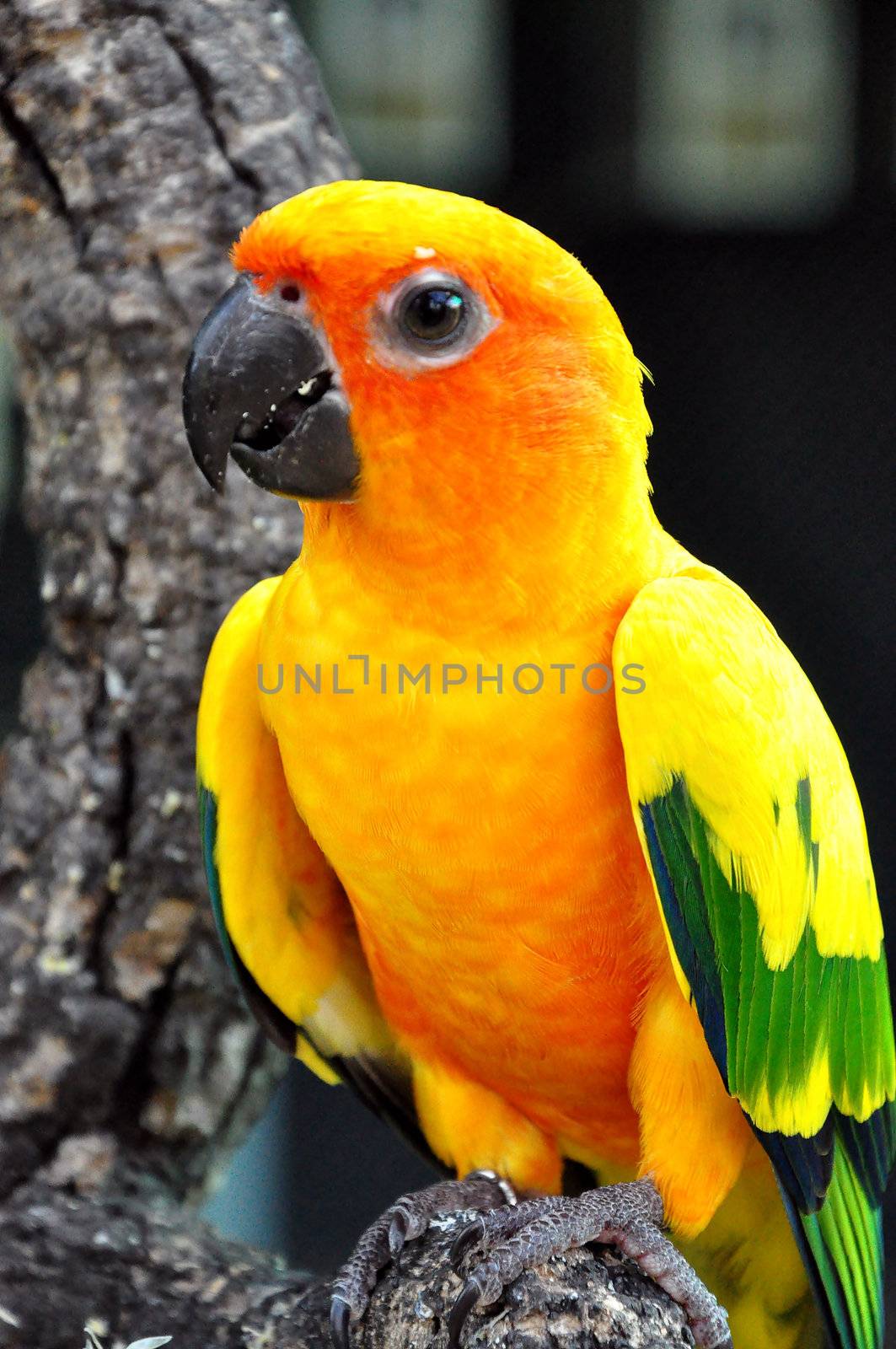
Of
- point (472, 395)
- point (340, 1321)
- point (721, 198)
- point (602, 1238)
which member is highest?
point (472, 395)

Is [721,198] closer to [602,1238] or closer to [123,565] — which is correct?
[123,565]

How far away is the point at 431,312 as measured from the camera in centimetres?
101

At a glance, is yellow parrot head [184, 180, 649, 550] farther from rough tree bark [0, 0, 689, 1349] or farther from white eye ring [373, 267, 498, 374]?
rough tree bark [0, 0, 689, 1349]

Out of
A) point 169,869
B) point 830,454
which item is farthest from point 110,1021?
point 830,454

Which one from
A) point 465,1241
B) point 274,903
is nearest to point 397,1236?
point 465,1241

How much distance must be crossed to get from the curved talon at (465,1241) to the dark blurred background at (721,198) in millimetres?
1236

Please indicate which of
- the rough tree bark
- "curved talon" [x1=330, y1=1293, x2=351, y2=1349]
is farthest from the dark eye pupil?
"curved talon" [x1=330, y1=1293, x2=351, y2=1349]

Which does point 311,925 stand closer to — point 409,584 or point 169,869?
point 169,869

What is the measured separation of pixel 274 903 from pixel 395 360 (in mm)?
612

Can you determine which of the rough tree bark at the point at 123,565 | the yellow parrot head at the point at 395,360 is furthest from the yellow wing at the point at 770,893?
the rough tree bark at the point at 123,565

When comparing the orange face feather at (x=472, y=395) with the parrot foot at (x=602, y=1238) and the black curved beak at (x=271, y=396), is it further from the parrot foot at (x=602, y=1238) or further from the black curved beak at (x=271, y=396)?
the parrot foot at (x=602, y=1238)

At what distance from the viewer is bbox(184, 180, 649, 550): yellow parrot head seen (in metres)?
1.01

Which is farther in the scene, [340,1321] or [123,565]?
[123,565]

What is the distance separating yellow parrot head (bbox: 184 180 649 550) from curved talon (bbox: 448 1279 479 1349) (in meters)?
0.60
